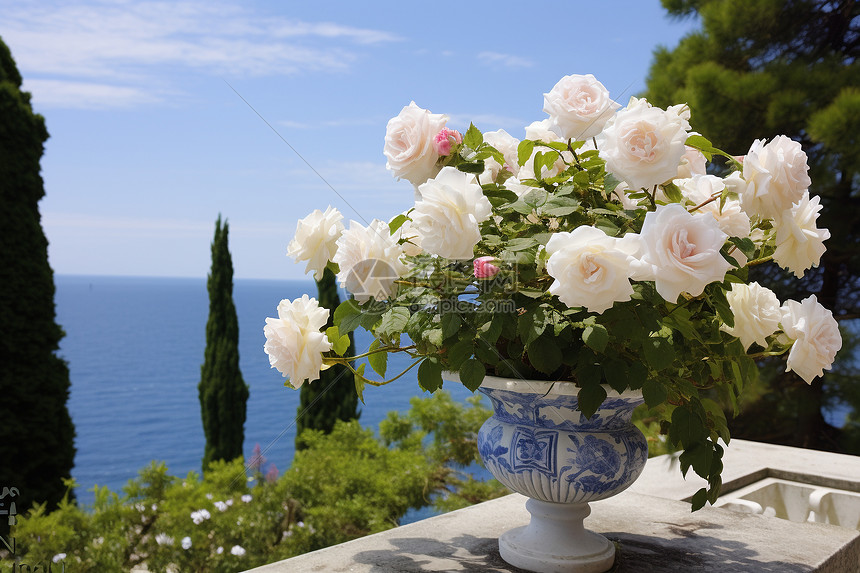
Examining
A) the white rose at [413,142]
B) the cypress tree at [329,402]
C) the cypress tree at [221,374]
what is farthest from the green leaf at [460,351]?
the cypress tree at [221,374]

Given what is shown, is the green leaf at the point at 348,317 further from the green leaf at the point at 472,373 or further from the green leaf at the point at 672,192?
the green leaf at the point at 672,192

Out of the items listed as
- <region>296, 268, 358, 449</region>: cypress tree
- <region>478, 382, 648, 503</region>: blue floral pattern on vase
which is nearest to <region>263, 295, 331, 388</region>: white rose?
<region>478, 382, 648, 503</region>: blue floral pattern on vase

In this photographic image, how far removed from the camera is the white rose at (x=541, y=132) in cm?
126

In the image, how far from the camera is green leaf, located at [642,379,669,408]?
100cm

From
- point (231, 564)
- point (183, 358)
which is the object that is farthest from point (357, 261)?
point (183, 358)

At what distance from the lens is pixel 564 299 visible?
895mm

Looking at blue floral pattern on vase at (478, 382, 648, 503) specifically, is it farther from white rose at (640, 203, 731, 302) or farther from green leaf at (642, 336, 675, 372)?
white rose at (640, 203, 731, 302)

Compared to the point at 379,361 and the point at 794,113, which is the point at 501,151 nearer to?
the point at 379,361

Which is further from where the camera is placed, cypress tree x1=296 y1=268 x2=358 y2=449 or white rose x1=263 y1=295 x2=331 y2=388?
cypress tree x1=296 y1=268 x2=358 y2=449

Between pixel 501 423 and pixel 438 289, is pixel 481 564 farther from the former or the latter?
pixel 438 289

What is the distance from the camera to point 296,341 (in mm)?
1104

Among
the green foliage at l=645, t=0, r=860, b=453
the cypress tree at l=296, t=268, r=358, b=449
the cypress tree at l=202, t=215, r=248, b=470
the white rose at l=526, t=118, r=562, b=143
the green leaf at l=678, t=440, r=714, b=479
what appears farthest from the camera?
the cypress tree at l=202, t=215, r=248, b=470

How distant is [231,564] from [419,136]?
349 cm

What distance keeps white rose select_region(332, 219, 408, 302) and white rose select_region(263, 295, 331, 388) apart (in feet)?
0.27
